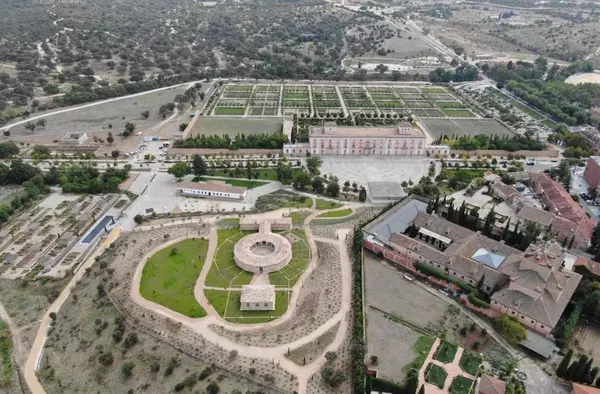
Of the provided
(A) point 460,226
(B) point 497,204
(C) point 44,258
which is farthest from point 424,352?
(C) point 44,258

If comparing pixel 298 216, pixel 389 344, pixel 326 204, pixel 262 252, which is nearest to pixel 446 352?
pixel 389 344

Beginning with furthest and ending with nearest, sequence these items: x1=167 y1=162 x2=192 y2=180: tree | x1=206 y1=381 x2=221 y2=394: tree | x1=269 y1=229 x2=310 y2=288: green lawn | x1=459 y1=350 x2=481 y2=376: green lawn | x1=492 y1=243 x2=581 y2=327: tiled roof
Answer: x1=167 y1=162 x2=192 y2=180: tree → x1=269 y1=229 x2=310 y2=288: green lawn → x1=492 y1=243 x2=581 y2=327: tiled roof → x1=459 y1=350 x2=481 y2=376: green lawn → x1=206 y1=381 x2=221 y2=394: tree

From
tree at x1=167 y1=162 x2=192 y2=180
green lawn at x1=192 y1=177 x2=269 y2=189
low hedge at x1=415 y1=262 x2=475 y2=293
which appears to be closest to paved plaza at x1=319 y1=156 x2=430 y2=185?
green lawn at x1=192 y1=177 x2=269 y2=189

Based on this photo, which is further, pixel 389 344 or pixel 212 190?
pixel 212 190

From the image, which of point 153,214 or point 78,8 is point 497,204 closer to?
point 153,214

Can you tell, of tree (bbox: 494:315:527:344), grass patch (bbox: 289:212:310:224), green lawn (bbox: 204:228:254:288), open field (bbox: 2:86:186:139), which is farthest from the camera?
open field (bbox: 2:86:186:139)

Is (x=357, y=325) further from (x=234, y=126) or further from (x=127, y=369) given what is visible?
(x=234, y=126)

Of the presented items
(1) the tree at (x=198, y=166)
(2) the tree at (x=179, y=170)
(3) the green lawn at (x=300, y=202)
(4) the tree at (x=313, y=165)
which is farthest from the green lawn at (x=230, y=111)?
(3) the green lawn at (x=300, y=202)

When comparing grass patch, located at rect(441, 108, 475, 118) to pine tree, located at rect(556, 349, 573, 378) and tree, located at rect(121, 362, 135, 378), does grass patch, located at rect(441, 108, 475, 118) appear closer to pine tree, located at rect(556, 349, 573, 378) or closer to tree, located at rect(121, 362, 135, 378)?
pine tree, located at rect(556, 349, 573, 378)
